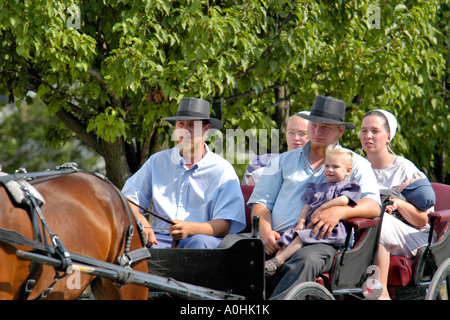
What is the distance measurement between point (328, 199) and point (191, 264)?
0.92m

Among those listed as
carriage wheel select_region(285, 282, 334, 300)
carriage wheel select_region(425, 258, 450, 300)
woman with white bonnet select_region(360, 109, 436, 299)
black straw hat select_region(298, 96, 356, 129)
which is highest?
black straw hat select_region(298, 96, 356, 129)

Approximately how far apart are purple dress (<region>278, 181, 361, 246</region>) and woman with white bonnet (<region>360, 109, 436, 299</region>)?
43 centimetres

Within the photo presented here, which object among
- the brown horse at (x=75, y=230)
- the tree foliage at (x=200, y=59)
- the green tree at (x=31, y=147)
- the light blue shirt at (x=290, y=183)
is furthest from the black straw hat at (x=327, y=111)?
the green tree at (x=31, y=147)

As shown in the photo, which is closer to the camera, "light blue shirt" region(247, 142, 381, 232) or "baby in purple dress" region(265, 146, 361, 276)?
"baby in purple dress" region(265, 146, 361, 276)

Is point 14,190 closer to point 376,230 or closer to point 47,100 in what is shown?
point 376,230

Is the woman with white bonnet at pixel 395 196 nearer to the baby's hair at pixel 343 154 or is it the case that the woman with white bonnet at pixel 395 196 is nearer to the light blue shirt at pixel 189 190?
the baby's hair at pixel 343 154

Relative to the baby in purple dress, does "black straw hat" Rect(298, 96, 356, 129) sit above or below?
above

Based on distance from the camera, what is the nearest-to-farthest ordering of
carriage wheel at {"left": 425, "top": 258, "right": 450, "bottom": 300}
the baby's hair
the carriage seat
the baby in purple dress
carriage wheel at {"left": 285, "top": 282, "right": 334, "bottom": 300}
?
carriage wheel at {"left": 285, "top": 282, "right": 334, "bottom": 300}
the baby in purple dress
the baby's hair
carriage wheel at {"left": 425, "top": 258, "right": 450, "bottom": 300}
the carriage seat

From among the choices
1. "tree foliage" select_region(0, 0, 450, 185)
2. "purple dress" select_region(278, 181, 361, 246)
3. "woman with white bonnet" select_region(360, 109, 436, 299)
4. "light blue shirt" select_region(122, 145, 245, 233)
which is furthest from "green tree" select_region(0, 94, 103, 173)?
"purple dress" select_region(278, 181, 361, 246)

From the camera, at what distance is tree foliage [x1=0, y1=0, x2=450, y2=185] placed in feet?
19.3

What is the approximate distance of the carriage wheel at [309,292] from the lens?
351 centimetres

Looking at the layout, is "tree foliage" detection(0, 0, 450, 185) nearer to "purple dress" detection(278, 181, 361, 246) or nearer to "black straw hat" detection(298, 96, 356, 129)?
"black straw hat" detection(298, 96, 356, 129)

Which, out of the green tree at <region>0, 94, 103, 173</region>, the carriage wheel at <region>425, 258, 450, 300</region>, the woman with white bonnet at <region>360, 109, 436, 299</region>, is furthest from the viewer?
the green tree at <region>0, 94, 103, 173</region>

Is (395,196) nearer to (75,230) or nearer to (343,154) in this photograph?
(343,154)
